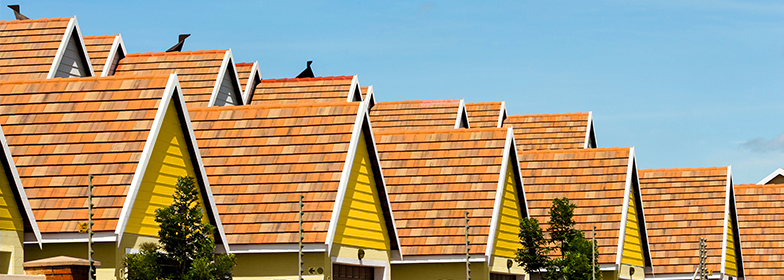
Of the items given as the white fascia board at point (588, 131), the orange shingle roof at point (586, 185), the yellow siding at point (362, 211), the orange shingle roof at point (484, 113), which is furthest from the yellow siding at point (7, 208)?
the white fascia board at point (588, 131)

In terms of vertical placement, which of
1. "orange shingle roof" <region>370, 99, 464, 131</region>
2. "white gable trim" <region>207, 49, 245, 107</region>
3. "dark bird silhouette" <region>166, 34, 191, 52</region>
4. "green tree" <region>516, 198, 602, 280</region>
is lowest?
"green tree" <region>516, 198, 602, 280</region>

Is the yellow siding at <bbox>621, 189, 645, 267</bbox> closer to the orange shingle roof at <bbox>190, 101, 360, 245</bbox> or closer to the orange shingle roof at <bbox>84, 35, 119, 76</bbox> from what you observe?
the orange shingle roof at <bbox>190, 101, 360, 245</bbox>

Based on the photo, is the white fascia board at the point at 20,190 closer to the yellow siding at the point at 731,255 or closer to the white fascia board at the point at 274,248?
the white fascia board at the point at 274,248

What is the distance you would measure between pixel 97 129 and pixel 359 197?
22.1 ft

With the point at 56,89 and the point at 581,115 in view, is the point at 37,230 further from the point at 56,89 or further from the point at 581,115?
the point at 581,115

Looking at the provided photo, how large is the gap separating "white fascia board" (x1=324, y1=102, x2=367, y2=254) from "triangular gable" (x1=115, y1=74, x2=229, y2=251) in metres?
2.62

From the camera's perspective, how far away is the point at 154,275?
1805 centimetres

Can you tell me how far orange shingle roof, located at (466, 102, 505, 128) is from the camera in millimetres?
48969

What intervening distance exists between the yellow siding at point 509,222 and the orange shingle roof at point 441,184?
1030 millimetres

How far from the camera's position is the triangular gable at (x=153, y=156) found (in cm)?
1903

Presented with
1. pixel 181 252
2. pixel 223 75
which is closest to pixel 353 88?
pixel 223 75

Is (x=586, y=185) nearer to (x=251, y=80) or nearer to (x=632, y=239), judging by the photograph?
(x=632, y=239)

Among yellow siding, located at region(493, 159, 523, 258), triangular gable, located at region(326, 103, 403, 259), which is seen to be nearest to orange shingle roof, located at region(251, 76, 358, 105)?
yellow siding, located at region(493, 159, 523, 258)

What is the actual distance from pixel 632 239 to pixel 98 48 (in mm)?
17829
